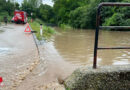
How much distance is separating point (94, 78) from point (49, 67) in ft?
7.98

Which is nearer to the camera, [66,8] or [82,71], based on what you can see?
[82,71]

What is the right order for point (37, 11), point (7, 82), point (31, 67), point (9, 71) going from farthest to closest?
point (37, 11) < point (31, 67) < point (9, 71) < point (7, 82)

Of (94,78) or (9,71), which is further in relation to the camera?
(9,71)

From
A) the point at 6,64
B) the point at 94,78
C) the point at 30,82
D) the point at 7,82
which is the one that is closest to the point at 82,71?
the point at 94,78

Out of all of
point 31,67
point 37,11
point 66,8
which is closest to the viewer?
point 31,67

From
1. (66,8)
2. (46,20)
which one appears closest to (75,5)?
(66,8)

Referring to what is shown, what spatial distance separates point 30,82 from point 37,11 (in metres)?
68.8

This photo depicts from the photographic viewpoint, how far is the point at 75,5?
5006cm

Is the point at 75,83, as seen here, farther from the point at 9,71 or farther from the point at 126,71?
the point at 9,71

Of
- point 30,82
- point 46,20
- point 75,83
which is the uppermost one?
point 46,20

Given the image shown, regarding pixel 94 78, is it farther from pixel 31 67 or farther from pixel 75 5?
pixel 75 5

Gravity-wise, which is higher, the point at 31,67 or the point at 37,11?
the point at 37,11

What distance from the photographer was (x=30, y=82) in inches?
147

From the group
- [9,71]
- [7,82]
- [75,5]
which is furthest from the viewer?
[75,5]
